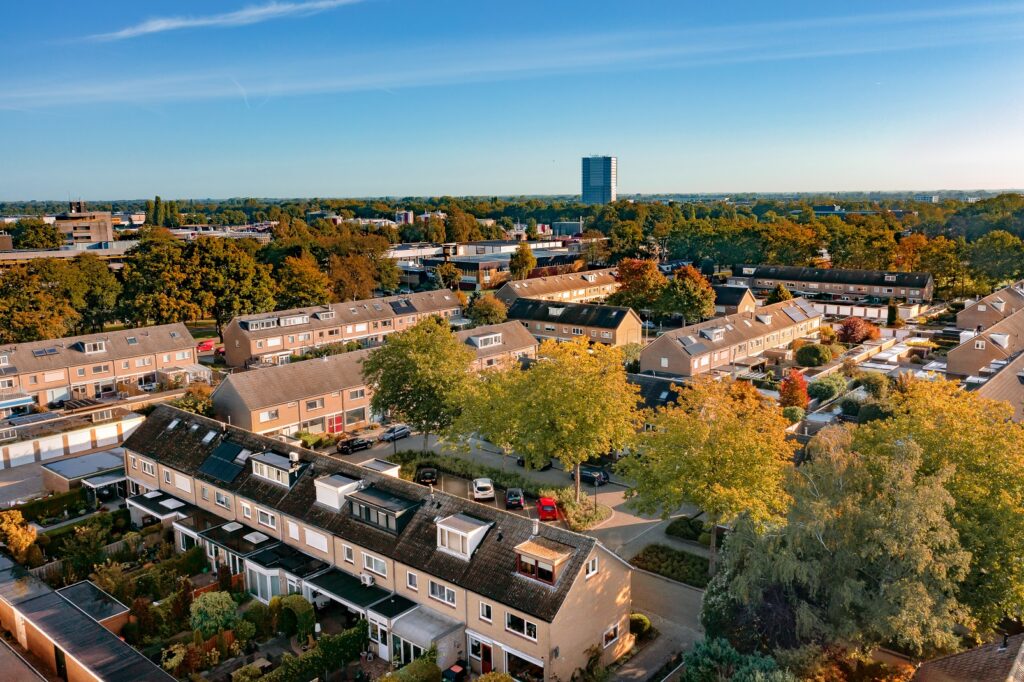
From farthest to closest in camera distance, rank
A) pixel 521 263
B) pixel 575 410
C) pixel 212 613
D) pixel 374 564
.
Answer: pixel 521 263 → pixel 575 410 → pixel 374 564 → pixel 212 613

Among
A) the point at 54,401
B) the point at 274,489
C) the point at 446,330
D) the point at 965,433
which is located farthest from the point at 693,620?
the point at 54,401

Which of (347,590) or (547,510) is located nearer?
(347,590)

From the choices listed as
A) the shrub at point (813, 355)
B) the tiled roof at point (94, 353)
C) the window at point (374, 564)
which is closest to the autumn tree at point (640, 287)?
the shrub at point (813, 355)

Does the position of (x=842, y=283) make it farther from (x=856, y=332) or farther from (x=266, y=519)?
(x=266, y=519)

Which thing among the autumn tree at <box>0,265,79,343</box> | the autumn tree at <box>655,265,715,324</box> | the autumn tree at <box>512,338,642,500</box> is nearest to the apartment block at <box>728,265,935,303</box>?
the autumn tree at <box>655,265,715,324</box>

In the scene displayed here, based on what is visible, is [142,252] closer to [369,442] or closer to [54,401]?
[54,401]

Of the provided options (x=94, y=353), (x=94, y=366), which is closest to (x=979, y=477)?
(x=94, y=366)

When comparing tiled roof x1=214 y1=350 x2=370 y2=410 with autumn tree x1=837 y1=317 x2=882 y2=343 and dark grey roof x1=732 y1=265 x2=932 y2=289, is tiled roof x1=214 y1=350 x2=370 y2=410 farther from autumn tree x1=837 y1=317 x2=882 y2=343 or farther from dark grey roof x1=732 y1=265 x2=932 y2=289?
dark grey roof x1=732 y1=265 x2=932 y2=289
